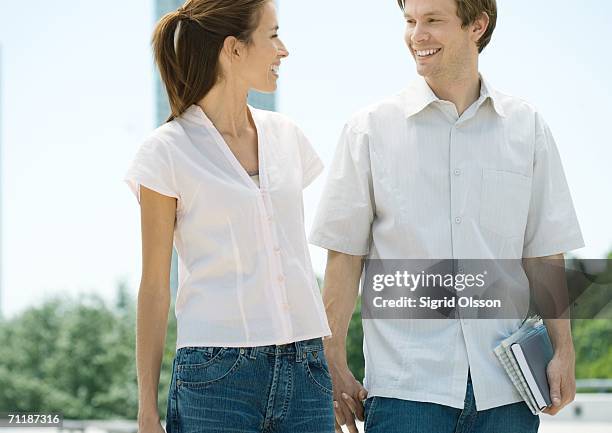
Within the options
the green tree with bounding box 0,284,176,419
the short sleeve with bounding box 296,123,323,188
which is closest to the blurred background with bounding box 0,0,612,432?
the green tree with bounding box 0,284,176,419

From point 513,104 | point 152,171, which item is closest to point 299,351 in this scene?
point 152,171

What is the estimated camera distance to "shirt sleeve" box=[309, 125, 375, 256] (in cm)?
202

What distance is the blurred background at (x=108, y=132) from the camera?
28328 millimetres

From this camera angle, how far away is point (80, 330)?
30.0 m

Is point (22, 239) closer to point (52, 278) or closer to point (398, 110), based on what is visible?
point (52, 278)

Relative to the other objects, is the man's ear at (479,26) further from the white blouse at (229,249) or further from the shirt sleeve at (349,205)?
the white blouse at (229,249)

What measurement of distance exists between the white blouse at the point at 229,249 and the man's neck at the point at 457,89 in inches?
18.0

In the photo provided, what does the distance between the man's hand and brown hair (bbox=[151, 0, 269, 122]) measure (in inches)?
22.3

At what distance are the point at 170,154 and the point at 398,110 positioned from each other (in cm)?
52

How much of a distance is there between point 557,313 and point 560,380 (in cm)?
14

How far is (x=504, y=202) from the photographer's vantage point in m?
2.01

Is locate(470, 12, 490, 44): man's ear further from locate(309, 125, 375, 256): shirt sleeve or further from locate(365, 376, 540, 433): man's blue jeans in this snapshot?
locate(365, 376, 540, 433): man's blue jeans

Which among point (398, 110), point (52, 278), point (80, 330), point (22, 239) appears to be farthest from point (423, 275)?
point (22, 239)

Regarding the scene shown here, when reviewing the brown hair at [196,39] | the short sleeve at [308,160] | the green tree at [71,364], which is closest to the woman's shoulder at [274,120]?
the short sleeve at [308,160]
